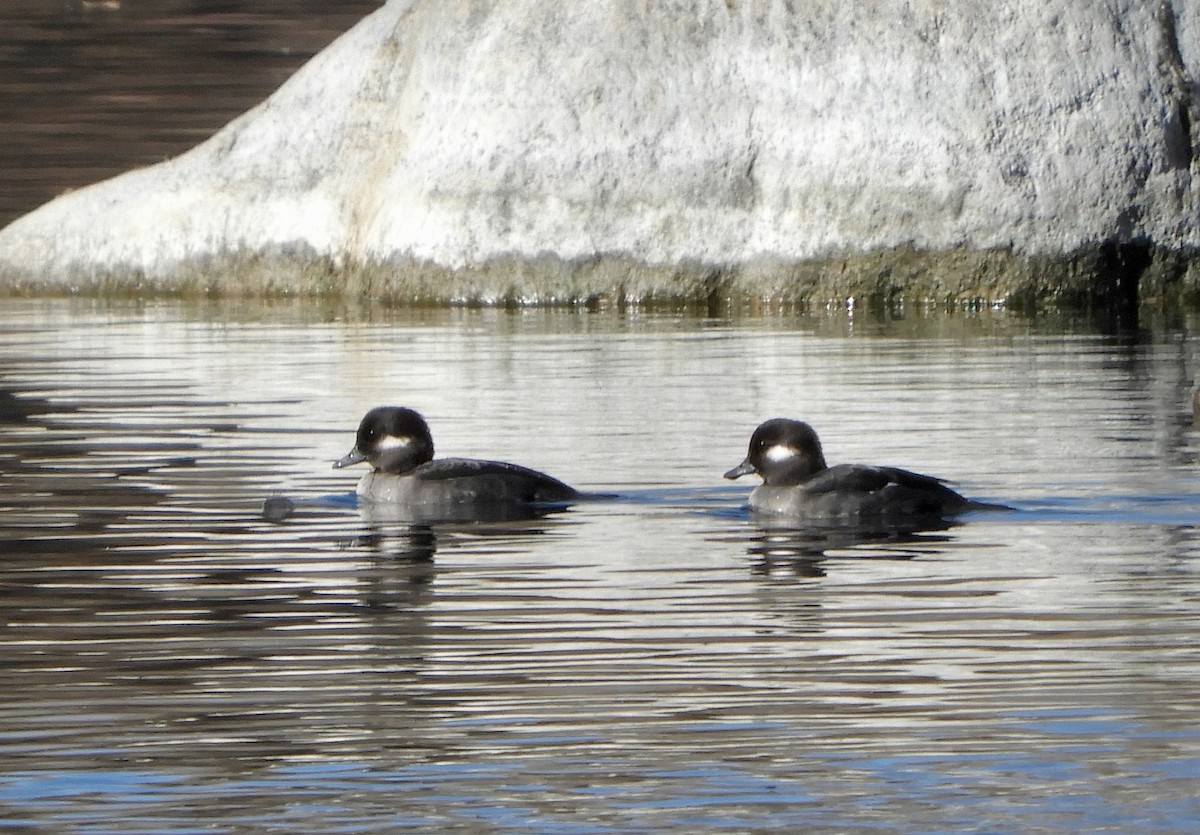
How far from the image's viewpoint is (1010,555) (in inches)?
333

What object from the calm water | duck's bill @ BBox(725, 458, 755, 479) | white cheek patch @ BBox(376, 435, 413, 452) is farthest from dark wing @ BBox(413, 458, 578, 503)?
duck's bill @ BBox(725, 458, 755, 479)

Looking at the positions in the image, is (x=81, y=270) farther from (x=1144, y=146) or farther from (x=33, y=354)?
(x=1144, y=146)

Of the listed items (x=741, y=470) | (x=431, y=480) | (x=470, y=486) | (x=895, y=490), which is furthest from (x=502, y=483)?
(x=895, y=490)

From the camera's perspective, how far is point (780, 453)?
9.74 metres

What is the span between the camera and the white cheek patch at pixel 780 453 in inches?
382

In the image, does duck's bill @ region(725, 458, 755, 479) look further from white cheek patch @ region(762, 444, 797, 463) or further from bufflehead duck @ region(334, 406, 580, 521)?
bufflehead duck @ region(334, 406, 580, 521)

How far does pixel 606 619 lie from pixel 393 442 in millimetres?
3220

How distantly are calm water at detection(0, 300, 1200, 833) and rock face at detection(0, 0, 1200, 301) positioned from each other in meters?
5.69

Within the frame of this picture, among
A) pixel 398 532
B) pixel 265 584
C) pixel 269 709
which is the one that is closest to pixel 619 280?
pixel 398 532

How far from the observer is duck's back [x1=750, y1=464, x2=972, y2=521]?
927 cm

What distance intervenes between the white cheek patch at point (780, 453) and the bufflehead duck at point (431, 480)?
0.74 meters

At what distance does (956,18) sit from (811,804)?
15860mm

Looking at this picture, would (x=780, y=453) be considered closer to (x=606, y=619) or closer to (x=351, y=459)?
(x=351, y=459)

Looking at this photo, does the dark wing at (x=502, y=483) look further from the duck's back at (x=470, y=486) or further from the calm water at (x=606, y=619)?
the calm water at (x=606, y=619)
